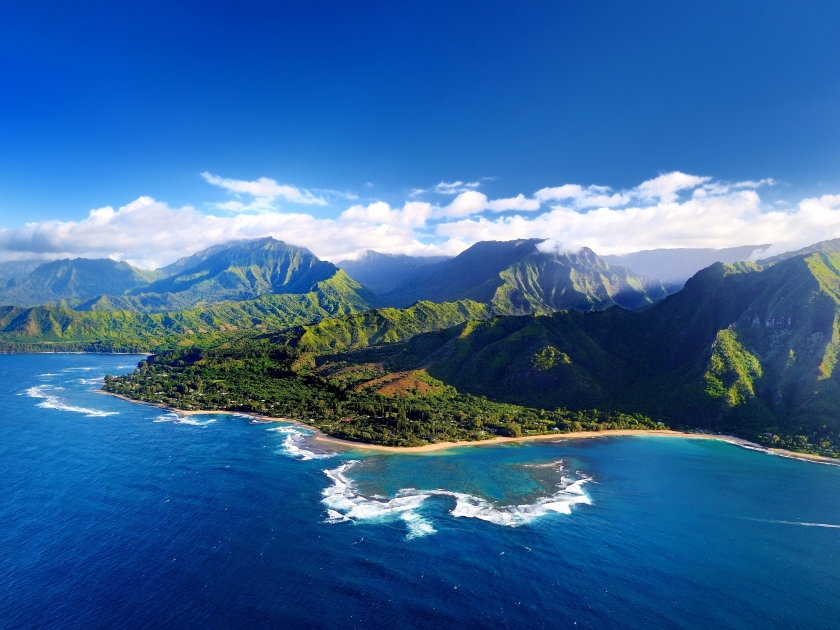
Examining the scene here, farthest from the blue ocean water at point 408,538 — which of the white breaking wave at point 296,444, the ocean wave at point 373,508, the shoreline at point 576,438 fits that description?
the shoreline at point 576,438

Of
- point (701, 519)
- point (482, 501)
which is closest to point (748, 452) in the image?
point (701, 519)

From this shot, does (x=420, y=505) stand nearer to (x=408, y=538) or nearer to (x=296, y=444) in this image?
(x=408, y=538)

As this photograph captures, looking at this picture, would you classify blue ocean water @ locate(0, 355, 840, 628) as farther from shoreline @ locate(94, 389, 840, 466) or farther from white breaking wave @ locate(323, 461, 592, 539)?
shoreline @ locate(94, 389, 840, 466)

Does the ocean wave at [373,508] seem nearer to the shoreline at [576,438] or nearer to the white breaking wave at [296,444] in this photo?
the white breaking wave at [296,444]

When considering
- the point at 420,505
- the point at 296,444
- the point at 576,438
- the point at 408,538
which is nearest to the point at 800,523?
the point at 576,438

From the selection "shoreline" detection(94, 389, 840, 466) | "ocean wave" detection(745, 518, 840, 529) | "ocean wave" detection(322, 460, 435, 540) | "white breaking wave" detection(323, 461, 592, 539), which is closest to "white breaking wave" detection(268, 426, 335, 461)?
"shoreline" detection(94, 389, 840, 466)
